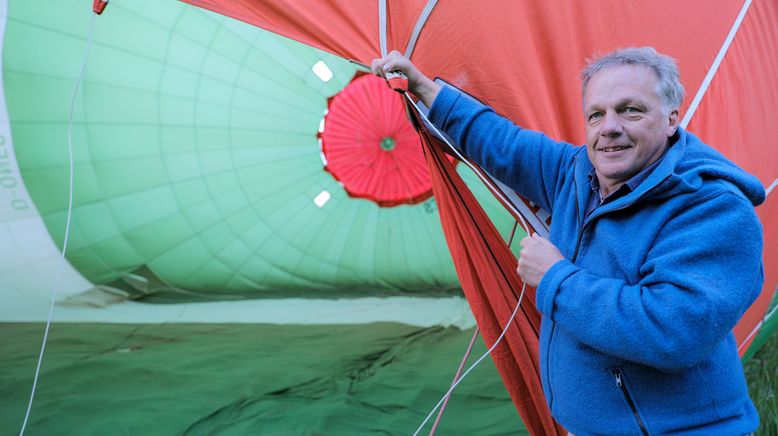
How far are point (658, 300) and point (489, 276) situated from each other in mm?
533

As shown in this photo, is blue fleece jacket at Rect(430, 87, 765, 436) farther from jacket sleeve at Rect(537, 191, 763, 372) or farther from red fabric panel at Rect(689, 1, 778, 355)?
red fabric panel at Rect(689, 1, 778, 355)

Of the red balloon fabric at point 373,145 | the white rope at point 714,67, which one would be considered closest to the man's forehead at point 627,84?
the white rope at point 714,67

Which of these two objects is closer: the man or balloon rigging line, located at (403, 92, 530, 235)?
the man

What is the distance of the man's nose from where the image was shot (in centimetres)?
89

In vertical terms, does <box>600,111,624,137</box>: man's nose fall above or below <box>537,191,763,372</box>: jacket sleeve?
above

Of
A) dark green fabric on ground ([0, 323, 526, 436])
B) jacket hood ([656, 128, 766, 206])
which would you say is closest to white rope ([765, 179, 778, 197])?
jacket hood ([656, 128, 766, 206])

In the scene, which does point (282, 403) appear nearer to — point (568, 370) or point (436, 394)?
point (436, 394)

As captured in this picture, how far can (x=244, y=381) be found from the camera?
2105mm

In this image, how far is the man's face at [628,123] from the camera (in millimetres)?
883

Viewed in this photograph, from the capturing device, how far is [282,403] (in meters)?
1.96

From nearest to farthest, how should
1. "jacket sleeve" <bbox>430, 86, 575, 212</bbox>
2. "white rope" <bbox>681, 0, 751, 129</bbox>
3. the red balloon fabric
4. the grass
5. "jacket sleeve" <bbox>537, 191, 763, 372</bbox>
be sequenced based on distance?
"jacket sleeve" <bbox>537, 191, 763, 372</bbox> < "jacket sleeve" <bbox>430, 86, 575, 212</bbox> < "white rope" <bbox>681, 0, 751, 129</bbox> < the grass < the red balloon fabric

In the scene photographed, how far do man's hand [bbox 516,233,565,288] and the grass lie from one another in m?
1.24

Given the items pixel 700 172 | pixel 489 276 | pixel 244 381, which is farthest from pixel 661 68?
pixel 244 381

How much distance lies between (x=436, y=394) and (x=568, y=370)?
1181 mm
